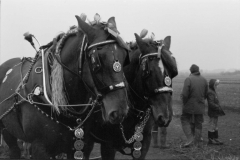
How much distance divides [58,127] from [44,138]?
0.17 metres

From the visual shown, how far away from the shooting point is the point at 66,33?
9.15ft

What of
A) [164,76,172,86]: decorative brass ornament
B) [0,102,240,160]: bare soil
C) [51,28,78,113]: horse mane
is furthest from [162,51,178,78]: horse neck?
[0,102,240,160]: bare soil

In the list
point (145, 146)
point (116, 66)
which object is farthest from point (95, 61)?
point (145, 146)

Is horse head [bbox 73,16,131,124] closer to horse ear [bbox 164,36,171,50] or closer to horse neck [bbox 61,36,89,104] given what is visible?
A: horse neck [bbox 61,36,89,104]

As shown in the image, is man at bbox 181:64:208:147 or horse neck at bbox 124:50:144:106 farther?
man at bbox 181:64:208:147

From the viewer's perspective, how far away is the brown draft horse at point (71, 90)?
2.29 m

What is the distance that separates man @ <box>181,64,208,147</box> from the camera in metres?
7.00

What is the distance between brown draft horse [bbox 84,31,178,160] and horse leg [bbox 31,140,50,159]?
1.98 feet

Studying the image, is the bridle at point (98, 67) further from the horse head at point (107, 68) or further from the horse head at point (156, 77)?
the horse head at point (156, 77)

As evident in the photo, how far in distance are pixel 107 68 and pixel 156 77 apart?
0.93 m

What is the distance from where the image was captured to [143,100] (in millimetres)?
3430

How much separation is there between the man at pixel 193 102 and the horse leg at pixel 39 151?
500cm

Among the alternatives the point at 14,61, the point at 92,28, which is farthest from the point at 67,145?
the point at 14,61

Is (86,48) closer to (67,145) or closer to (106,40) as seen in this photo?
(106,40)
